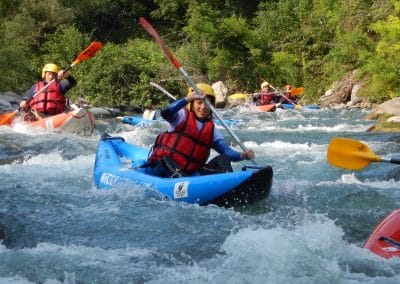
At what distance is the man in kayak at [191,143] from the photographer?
5066mm

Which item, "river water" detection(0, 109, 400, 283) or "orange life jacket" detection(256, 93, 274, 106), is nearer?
"river water" detection(0, 109, 400, 283)

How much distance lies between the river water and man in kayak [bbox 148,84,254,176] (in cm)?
38

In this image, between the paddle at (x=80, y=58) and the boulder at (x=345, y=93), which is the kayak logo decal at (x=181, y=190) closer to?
the paddle at (x=80, y=58)

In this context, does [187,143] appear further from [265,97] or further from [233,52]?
[233,52]

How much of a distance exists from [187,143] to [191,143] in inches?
1.3

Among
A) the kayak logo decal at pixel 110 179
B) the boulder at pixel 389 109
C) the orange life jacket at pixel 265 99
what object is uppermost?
the kayak logo decal at pixel 110 179

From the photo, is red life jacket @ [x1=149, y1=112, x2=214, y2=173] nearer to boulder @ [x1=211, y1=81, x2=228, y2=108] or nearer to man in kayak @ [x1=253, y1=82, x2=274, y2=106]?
man in kayak @ [x1=253, y1=82, x2=274, y2=106]

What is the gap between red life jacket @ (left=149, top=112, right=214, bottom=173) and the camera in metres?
5.07

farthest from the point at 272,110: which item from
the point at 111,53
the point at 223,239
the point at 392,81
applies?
the point at 223,239

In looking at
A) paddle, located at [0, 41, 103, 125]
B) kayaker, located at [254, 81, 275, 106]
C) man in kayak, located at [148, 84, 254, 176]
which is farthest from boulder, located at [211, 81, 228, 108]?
man in kayak, located at [148, 84, 254, 176]

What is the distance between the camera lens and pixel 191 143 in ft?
16.7

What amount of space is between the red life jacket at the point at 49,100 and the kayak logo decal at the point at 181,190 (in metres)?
5.57

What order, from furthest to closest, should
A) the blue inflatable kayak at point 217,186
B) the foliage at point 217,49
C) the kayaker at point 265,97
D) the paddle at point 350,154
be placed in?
the foliage at point 217,49
the kayaker at point 265,97
the blue inflatable kayak at point 217,186
the paddle at point 350,154

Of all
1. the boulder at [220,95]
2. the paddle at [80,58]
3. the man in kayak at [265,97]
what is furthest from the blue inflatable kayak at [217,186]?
the boulder at [220,95]
